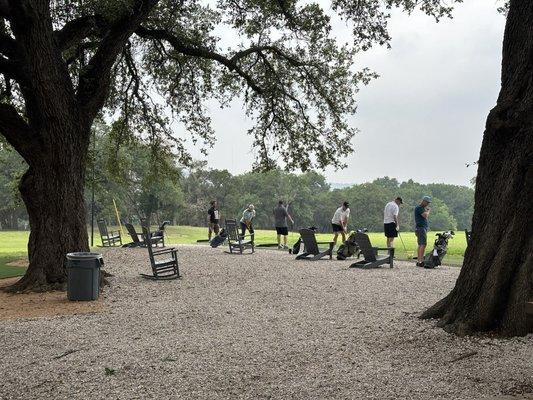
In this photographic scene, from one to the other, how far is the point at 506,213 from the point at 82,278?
7.33 m

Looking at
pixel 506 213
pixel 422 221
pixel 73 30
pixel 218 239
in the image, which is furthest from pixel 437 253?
pixel 73 30

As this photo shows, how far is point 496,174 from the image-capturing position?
6207 mm

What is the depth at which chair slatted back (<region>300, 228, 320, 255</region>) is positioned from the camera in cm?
1573

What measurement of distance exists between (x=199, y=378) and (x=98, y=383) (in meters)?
0.92

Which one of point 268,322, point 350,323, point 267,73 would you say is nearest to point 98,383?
point 268,322

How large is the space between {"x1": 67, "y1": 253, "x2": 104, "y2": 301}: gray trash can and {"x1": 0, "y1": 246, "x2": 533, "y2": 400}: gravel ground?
46cm

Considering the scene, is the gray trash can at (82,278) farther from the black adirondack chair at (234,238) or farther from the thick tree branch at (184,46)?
the black adirondack chair at (234,238)

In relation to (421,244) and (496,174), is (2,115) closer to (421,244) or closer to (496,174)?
(496,174)

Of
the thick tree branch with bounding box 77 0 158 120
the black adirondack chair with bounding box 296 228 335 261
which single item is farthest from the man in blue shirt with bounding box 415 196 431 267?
the thick tree branch with bounding box 77 0 158 120

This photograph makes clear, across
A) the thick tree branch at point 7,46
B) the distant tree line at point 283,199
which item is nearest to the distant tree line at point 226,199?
the distant tree line at point 283,199

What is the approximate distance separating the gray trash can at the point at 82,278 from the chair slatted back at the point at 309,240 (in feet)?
23.6

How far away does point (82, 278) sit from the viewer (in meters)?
9.84

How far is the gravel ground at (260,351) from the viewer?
455 cm

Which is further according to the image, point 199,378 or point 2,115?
point 2,115
